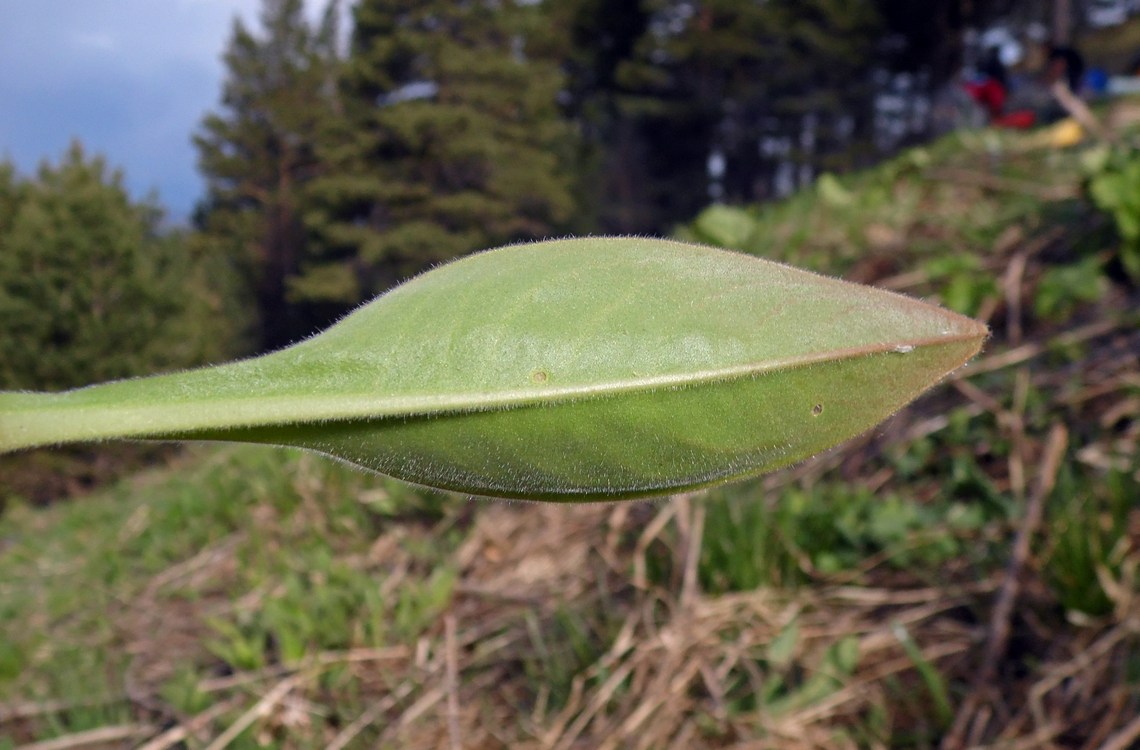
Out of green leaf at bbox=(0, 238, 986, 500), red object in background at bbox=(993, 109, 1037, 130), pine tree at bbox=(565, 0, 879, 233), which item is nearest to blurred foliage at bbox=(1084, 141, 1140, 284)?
green leaf at bbox=(0, 238, 986, 500)

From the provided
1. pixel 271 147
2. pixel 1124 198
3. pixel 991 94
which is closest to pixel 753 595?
pixel 1124 198

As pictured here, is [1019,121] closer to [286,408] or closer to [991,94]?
[991,94]

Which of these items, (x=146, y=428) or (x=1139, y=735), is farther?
(x=1139, y=735)

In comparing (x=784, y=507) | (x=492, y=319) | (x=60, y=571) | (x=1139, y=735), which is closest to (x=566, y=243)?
(x=492, y=319)

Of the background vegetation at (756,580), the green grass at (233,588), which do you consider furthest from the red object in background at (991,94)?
the green grass at (233,588)

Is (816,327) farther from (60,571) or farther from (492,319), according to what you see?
(60,571)

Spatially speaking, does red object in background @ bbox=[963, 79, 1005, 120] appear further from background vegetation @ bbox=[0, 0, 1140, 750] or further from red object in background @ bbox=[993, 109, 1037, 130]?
background vegetation @ bbox=[0, 0, 1140, 750]
